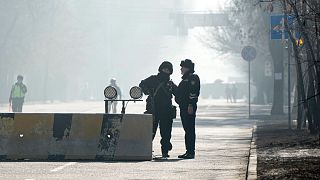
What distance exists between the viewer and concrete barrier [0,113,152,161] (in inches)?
798

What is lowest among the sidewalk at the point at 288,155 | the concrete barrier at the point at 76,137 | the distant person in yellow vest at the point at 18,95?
the sidewalk at the point at 288,155

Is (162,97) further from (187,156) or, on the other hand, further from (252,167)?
(252,167)

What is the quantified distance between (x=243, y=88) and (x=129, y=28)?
19679 mm

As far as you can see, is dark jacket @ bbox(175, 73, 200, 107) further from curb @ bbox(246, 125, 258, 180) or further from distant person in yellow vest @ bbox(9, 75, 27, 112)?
distant person in yellow vest @ bbox(9, 75, 27, 112)

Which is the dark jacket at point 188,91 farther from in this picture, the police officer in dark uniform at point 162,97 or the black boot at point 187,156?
the black boot at point 187,156

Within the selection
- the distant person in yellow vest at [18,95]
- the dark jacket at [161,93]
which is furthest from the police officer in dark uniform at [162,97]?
the distant person in yellow vest at [18,95]

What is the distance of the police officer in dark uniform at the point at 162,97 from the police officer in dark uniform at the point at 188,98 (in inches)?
9.1

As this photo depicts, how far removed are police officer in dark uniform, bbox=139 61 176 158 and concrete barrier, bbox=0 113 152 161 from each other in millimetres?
792

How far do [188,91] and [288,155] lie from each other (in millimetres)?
2103

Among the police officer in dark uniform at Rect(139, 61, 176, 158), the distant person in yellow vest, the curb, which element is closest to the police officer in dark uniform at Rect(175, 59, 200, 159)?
the police officer in dark uniform at Rect(139, 61, 176, 158)

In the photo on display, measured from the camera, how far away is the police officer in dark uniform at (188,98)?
70.0 ft

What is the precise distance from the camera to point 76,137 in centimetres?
2038

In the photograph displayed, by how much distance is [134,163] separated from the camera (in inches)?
768

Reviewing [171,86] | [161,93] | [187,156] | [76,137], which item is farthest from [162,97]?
[76,137]
